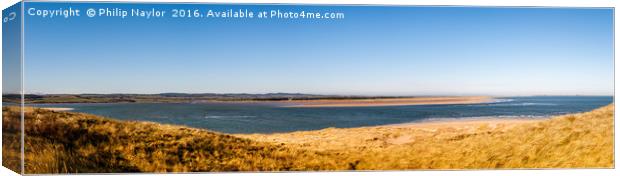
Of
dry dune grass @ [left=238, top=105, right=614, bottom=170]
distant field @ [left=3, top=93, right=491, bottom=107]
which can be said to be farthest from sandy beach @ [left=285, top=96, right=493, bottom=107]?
dry dune grass @ [left=238, top=105, right=614, bottom=170]

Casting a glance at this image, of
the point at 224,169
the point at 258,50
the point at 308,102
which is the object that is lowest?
the point at 224,169

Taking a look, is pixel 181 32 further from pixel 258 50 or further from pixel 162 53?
pixel 258 50

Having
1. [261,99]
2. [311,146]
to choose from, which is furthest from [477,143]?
[261,99]

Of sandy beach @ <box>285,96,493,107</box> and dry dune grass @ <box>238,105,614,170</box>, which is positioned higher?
sandy beach @ <box>285,96,493,107</box>

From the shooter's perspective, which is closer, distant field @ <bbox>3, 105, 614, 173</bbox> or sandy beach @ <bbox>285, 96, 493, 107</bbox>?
distant field @ <bbox>3, 105, 614, 173</bbox>

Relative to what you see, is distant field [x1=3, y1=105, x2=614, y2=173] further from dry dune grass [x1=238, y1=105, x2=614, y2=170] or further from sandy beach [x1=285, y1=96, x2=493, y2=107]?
sandy beach [x1=285, y1=96, x2=493, y2=107]

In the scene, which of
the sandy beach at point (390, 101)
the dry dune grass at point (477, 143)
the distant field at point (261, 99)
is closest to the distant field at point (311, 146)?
the dry dune grass at point (477, 143)

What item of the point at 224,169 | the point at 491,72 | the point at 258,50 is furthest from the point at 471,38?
the point at 224,169
